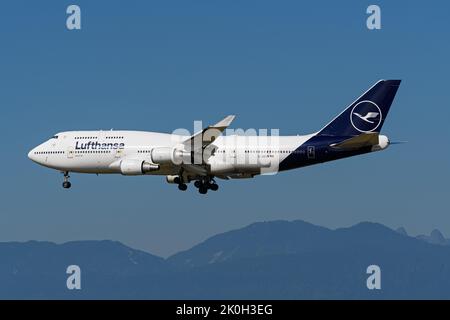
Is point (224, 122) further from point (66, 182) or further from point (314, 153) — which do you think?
point (66, 182)

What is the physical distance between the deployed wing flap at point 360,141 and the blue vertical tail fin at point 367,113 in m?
3.36

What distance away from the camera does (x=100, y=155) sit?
68.1 meters

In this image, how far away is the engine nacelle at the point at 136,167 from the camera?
65375 mm

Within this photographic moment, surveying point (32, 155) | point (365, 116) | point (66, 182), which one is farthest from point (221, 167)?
point (32, 155)

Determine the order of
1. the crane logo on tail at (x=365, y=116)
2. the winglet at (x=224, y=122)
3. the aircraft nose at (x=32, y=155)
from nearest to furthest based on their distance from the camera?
the winglet at (x=224, y=122) < the crane logo on tail at (x=365, y=116) < the aircraft nose at (x=32, y=155)

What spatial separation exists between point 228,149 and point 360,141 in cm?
1007

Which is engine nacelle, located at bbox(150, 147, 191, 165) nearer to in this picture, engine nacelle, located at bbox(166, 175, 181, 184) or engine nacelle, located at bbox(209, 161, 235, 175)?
engine nacelle, located at bbox(209, 161, 235, 175)

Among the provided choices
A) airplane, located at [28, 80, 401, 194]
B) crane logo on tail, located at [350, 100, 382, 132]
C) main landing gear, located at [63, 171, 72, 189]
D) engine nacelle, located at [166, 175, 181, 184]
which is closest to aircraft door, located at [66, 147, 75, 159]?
airplane, located at [28, 80, 401, 194]

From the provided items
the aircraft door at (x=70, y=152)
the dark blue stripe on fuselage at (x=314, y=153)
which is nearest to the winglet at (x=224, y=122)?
the dark blue stripe on fuselage at (x=314, y=153)

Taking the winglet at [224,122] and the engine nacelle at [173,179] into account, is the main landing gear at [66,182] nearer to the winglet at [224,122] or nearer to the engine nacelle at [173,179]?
the engine nacelle at [173,179]

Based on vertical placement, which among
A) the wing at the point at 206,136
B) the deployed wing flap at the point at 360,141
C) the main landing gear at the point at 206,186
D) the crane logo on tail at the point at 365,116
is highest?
the crane logo on tail at the point at 365,116

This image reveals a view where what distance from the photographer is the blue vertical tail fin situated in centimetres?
6425
